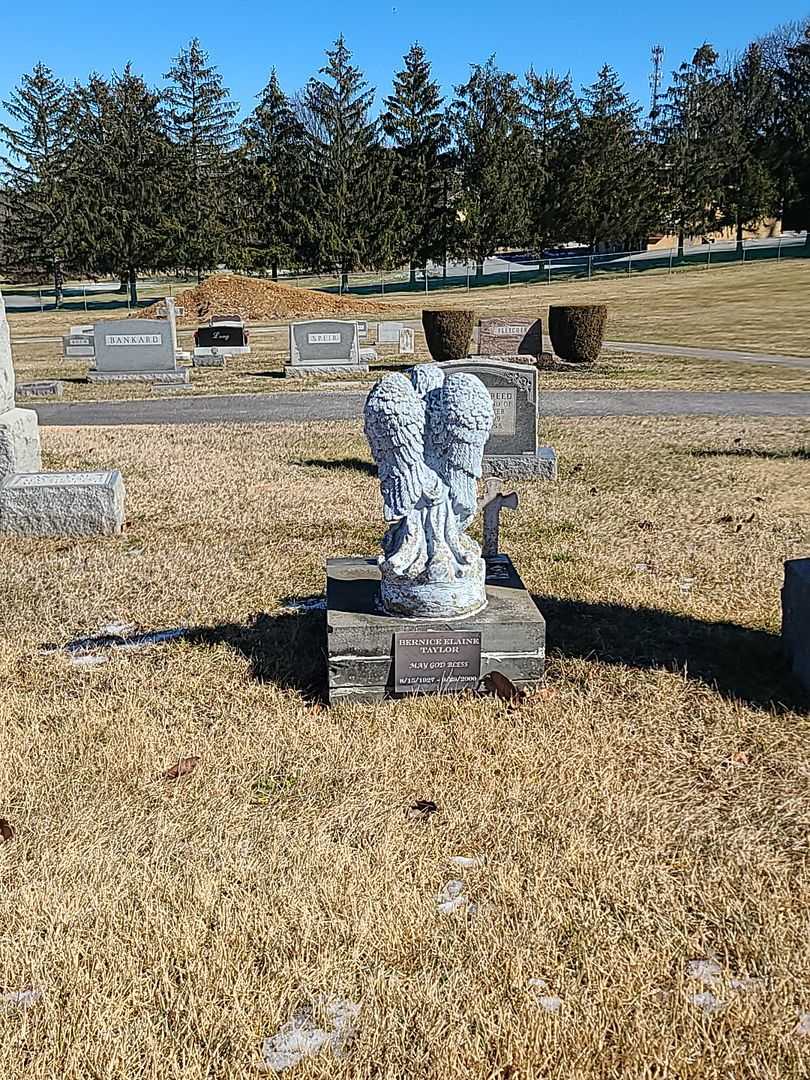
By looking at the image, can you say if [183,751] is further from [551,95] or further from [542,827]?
[551,95]

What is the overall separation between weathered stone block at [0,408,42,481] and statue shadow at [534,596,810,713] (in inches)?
190

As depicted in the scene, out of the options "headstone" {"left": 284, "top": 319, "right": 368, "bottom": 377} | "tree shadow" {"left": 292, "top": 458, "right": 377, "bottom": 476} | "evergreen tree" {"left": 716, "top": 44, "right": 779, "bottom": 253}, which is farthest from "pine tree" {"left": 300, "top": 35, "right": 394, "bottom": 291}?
"tree shadow" {"left": 292, "top": 458, "right": 377, "bottom": 476}

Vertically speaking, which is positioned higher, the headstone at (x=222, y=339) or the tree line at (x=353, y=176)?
the tree line at (x=353, y=176)

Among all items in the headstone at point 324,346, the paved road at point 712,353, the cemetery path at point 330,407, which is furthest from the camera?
the paved road at point 712,353

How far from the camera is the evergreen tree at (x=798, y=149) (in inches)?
2084

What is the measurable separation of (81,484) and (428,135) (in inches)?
2067

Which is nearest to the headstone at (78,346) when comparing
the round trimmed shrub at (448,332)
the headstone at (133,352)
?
the headstone at (133,352)

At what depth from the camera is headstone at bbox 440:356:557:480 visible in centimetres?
951

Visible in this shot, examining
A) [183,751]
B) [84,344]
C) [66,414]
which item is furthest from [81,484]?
[84,344]

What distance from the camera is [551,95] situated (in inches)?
2308

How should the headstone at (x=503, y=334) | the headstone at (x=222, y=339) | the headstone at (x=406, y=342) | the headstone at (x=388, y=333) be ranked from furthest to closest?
the headstone at (x=388, y=333) < the headstone at (x=222, y=339) < the headstone at (x=406, y=342) < the headstone at (x=503, y=334)

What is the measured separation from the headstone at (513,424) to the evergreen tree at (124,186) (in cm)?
4309

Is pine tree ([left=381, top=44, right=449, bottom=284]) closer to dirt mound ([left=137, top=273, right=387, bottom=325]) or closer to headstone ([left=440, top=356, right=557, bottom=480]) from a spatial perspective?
dirt mound ([left=137, top=273, right=387, bottom=325])

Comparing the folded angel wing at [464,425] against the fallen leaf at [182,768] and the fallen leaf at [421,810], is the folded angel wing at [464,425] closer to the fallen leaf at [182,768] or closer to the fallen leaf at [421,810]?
the fallen leaf at [421,810]
